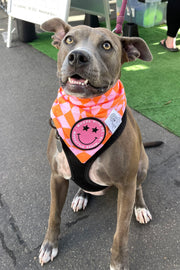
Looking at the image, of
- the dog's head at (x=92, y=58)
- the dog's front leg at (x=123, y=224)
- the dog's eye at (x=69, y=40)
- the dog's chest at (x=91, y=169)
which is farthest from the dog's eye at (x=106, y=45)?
the dog's front leg at (x=123, y=224)

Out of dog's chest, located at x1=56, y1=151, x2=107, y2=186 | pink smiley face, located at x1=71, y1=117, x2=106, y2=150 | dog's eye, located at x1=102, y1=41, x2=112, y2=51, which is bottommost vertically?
dog's chest, located at x1=56, y1=151, x2=107, y2=186

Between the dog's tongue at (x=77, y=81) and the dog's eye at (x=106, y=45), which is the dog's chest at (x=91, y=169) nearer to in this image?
the dog's tongue at (x=77, y=81)

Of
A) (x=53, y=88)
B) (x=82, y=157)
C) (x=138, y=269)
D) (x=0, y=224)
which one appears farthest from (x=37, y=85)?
(x=138, y=269)

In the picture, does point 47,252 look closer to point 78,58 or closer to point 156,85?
point 78,58

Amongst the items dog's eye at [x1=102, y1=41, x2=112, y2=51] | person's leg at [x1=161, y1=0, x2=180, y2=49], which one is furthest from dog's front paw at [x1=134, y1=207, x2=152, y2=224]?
person's leg at [x1=161, y1=0, x2=180, y2=49]

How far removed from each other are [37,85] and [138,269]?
3.30 m

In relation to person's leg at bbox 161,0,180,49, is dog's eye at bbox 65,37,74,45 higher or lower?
higher

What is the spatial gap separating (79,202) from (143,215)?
0.56 metres

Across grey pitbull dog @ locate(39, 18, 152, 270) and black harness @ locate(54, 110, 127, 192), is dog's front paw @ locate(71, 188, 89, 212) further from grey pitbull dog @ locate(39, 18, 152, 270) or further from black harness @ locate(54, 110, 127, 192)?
black harness @ locate(54, 110, 127, 192)

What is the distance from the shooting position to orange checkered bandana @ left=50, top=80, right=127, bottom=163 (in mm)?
1736

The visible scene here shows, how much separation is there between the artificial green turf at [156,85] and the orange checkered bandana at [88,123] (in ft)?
5.62

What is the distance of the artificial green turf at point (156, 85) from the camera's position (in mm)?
3525

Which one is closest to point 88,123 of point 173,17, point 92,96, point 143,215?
point 92,96

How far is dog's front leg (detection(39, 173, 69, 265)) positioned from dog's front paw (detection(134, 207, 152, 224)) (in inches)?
26.5
